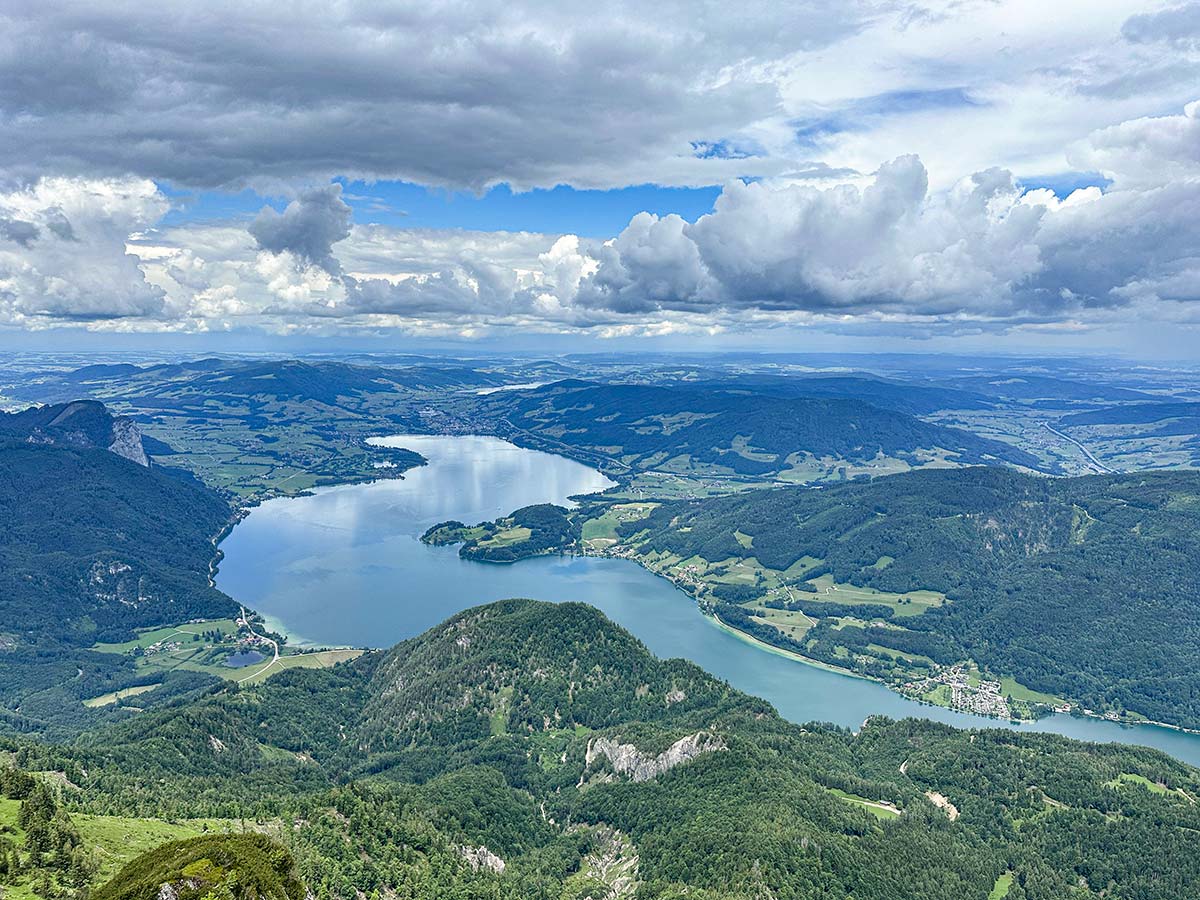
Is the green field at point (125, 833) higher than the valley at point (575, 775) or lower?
higher

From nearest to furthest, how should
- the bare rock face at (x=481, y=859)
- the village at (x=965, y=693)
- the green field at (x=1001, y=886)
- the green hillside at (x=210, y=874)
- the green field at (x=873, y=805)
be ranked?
the green hillside at (x=210, y=874)
the green field at (x=1001, y=886)
the bare rock face at (x=481, y=859)
the green field at (x=873, y=805)
the village at (x=965, y=693)

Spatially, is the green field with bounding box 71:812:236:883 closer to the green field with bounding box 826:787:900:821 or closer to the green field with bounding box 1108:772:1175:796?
the green field with bounding box 826:787:900:821

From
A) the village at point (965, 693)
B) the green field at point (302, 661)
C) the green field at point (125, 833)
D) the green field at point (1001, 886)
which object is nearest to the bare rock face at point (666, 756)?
the green field at point (1001, 886)

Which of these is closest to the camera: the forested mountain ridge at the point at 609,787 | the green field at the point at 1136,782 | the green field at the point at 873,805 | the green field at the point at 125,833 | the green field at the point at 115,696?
the green field at the point at 125,833

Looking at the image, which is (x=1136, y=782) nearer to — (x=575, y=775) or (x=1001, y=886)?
(x=1001, y=886)

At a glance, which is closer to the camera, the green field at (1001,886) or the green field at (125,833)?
the green field at (125,833)

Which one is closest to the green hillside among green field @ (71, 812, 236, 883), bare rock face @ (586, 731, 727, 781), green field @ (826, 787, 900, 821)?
green field @ (71, 812, 236, 883)

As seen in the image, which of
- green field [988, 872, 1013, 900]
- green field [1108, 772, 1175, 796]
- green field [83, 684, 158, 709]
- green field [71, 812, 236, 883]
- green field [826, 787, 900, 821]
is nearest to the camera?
green field [71, 812, 236, 883]

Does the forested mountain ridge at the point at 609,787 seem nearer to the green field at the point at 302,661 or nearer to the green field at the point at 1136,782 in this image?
the green field at the point at 1136,782

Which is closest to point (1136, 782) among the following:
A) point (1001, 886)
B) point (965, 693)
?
point (1001, 886)
